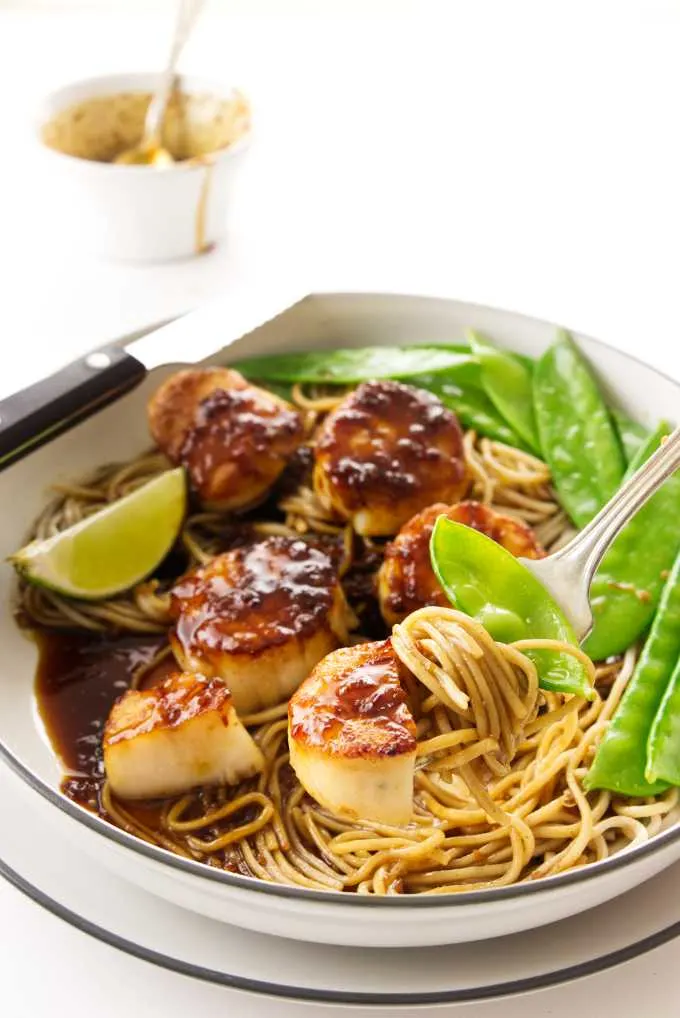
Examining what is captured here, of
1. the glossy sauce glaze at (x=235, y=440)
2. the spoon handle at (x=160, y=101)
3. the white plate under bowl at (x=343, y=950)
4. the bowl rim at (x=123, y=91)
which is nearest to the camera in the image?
the white plate under bowl at (x=343, y=950)

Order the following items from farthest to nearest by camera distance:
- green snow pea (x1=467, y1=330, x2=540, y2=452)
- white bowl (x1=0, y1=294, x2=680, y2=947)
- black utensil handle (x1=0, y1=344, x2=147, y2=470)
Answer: green snow pea (x1=467, y1=330, x2=540, y2=452) → black utensil handle (x1=0, y1=344, x2=147, y2=470) → white bowl (x1=0, y1=294, x2=680, y2=947)

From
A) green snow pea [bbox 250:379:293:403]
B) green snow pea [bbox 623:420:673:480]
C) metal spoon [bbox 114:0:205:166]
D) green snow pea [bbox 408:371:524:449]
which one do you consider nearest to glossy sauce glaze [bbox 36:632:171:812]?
green snow pea [bbox 250:379:293:403]

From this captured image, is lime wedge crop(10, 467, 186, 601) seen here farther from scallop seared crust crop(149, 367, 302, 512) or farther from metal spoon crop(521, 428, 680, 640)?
metal spoon crop(521, 428, 680, 640)

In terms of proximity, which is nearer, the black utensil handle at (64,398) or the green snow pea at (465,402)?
the black utensil handle at (64,398)

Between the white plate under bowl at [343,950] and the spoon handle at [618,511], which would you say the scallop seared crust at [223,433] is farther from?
the white plate under bowl at [343,950]

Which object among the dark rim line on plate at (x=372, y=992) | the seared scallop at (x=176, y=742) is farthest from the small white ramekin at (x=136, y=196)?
the dark rim line on plate at (x=372, y=992)

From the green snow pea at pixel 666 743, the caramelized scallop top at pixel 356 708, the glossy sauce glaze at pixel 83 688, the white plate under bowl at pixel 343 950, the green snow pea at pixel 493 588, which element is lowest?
the glossy sauce glaze at pixel 83 688
